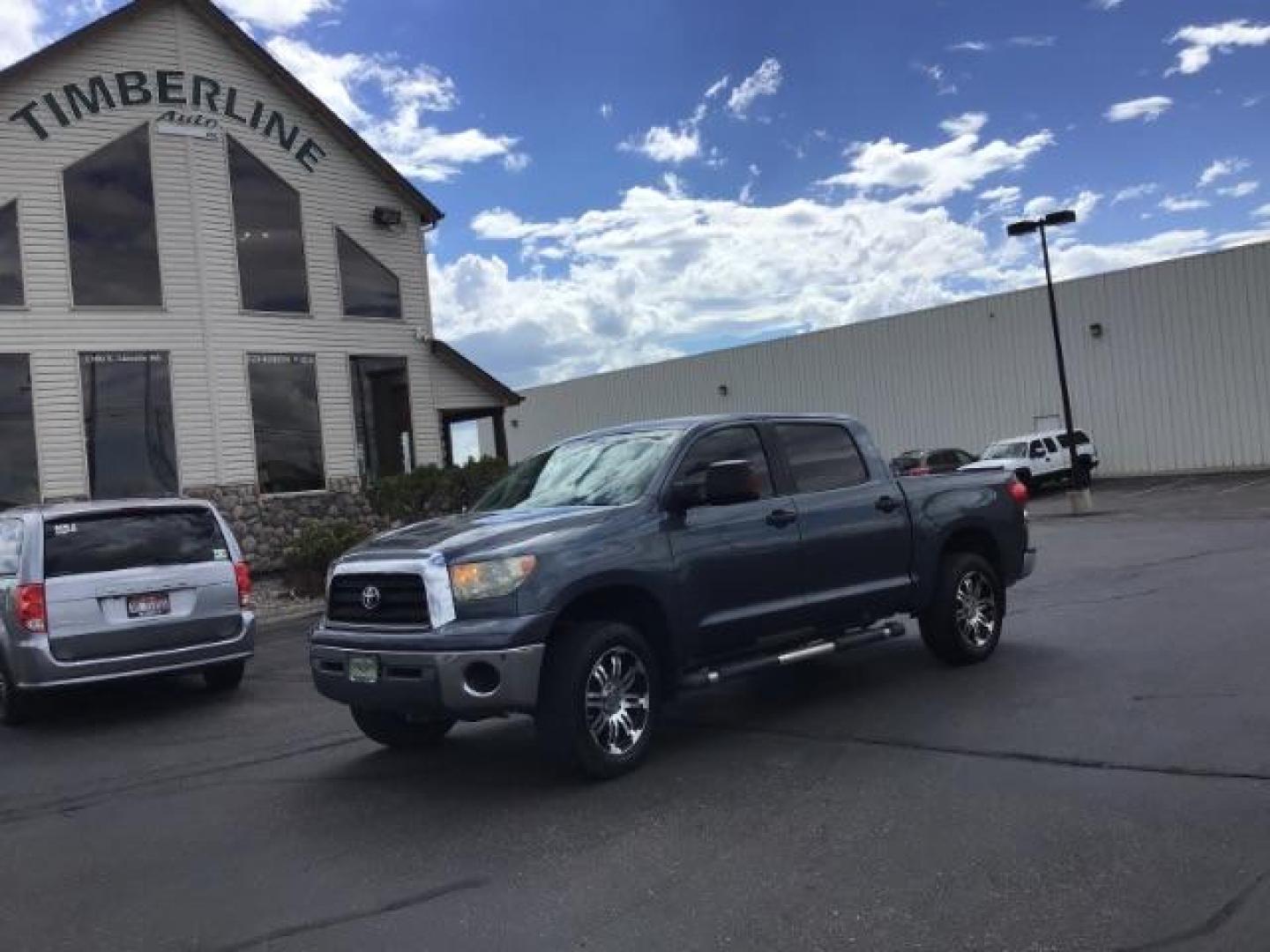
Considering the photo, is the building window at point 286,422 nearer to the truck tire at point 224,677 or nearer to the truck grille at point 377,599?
the truck tire at point 224,677

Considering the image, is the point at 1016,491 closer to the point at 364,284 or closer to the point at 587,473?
the point at 587,473

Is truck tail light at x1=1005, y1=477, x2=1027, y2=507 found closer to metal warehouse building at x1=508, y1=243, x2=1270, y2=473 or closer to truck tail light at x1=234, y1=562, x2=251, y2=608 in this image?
truck tail light at x1=234, y1=562, x2=251, y2=608

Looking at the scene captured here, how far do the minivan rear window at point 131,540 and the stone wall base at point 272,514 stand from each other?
10.4 meters

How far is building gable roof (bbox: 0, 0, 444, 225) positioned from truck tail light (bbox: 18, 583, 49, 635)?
1314 cm

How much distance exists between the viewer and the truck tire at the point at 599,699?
19.2 feet

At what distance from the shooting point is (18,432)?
1811cm

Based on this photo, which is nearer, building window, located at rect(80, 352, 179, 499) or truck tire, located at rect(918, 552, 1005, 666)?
truck tire, located at rect(918, 552, 1005, 666)

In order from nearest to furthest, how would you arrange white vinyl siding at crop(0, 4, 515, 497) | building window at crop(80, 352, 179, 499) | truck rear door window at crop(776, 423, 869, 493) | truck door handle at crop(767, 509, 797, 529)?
truck door handle at crop(767, 509, 797, 529)
truck rear door window at crop(776, 423, 869, 493)
white vinyl siding at crop(0, 4, 515, 497)
building window at crop(80, 352, 179, 499)

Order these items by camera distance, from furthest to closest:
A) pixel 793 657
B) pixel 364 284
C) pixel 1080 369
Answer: pixel 1080 369 < pixel 364 284 < pixel 793 657

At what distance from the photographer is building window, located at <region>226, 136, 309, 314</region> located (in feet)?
67.6

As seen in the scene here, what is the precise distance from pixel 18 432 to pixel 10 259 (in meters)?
2.69

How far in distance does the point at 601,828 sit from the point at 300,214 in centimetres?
1818

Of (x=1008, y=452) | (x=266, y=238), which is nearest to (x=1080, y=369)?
(x=1008, y=452)

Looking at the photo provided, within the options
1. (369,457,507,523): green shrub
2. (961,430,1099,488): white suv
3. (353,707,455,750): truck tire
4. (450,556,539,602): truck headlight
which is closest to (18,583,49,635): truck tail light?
(353,707,455,750): truck tire
